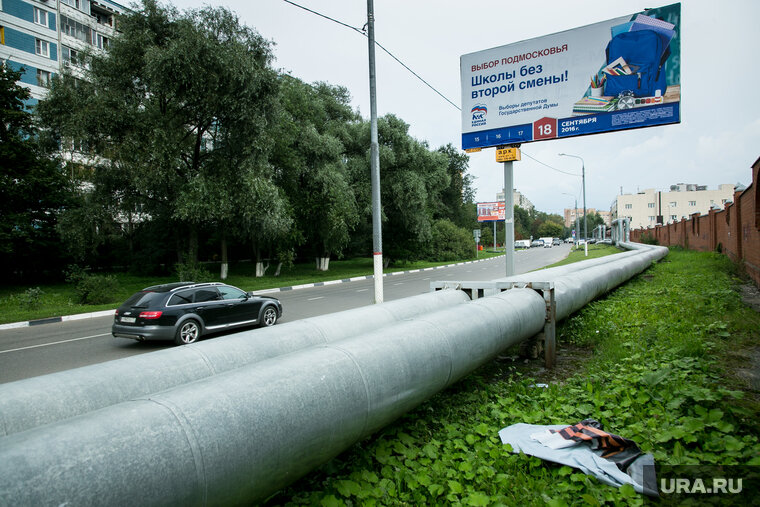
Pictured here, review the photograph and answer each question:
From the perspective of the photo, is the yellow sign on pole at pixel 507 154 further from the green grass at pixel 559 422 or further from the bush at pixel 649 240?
the bush at pixel 649 240

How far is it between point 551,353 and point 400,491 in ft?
10.4

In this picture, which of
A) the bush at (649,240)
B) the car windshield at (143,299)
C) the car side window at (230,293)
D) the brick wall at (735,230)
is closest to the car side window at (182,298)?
the car windshield at (143,299)

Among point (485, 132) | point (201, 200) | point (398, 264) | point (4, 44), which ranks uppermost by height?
point (4, 44)

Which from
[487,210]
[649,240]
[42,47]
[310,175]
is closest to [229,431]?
[310,175]

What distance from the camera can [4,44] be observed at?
32.4 m

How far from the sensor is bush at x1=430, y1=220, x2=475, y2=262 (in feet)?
138

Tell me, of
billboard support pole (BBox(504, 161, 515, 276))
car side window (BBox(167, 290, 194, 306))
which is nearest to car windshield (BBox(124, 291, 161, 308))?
car side window (BBox(167, 290, 194, 306))

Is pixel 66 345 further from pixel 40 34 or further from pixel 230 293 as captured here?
pixel 40 34

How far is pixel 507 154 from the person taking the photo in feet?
37.1

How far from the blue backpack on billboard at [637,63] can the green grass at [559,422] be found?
21.3ft

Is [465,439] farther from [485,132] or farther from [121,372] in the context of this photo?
[485,132]

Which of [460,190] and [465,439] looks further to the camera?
[460,190]

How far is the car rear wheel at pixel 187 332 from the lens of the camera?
8.09 metres

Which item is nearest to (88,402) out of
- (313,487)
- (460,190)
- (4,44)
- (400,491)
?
(313,487)
